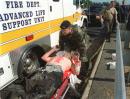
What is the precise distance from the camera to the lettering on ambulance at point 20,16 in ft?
17.7

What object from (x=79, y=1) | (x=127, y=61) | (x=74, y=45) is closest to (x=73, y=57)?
(x=74, y=45)

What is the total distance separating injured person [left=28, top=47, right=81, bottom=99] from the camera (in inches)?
197

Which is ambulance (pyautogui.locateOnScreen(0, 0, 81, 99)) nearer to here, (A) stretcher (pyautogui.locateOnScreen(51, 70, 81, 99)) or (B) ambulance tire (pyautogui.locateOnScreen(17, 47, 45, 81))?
(B) ambulance tire (pyautogui.locateOnScreen(17, 47, 45, 81))

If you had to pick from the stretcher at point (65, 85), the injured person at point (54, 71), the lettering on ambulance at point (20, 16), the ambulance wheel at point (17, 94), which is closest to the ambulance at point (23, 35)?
→ the lettering on ambulance at point (20, 16)

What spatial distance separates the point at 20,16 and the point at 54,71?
1.45 meters

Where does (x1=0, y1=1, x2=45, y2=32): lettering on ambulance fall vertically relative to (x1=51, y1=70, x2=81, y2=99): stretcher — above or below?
above

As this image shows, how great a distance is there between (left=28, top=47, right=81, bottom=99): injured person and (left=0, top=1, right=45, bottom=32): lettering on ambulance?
3.05ft

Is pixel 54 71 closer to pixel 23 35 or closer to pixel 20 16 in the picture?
pixel 23 35

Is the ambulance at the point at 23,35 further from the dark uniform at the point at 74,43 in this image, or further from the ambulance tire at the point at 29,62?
the dark uniform at the point at 74,43

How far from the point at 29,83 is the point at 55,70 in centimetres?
60

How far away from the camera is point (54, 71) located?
548 centimetres

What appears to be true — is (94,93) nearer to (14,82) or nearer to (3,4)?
(14,82)

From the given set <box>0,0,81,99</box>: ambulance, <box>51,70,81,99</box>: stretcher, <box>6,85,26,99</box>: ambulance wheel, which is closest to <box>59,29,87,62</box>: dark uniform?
<box>51,70,81,99</box>: stretcher

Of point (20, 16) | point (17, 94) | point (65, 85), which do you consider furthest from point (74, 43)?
point (17, 94)
